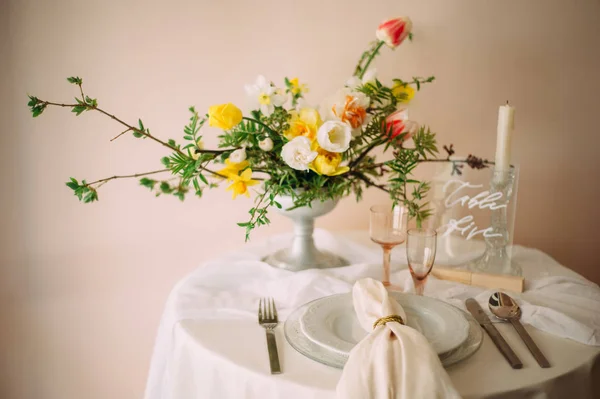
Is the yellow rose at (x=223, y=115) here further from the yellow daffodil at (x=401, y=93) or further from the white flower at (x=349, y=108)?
the yellow daffodil at (x=401, y=93)

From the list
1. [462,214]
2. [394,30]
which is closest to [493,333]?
[462,214]

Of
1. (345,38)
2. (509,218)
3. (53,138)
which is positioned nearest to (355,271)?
(509,218)

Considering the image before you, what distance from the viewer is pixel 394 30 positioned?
1138 millimetres

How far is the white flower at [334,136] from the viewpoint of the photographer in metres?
0.89

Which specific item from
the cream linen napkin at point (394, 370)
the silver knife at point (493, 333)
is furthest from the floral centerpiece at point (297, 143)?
the cream linen napkin at point (394, 370)

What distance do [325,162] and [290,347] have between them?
0.35 metres

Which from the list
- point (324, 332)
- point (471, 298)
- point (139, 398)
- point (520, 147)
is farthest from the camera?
point (139, 398)

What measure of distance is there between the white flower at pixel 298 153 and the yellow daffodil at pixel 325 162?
0.07 feet

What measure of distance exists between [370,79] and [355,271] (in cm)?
43

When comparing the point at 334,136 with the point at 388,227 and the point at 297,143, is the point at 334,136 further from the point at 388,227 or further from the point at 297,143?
the point at 388,227

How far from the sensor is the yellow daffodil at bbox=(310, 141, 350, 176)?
0.92 metres

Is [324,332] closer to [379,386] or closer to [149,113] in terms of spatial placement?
[379,386]

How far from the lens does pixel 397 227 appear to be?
1.07 m

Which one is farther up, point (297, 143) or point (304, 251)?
point (297, 143)
